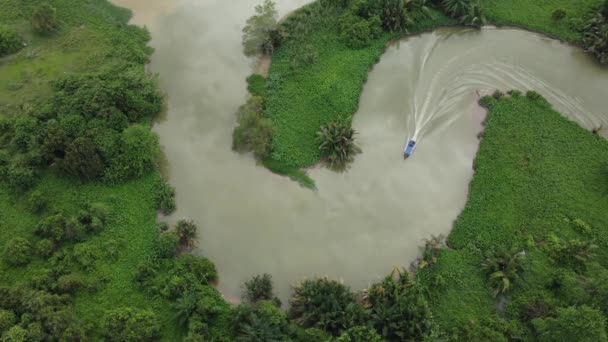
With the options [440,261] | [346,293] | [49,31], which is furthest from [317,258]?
[49,31]

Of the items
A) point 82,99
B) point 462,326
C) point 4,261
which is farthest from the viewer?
point 82,99

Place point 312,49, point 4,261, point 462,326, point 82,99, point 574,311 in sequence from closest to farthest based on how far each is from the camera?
point 574,311, point 462,326, point 4,261, point 82,99, point 312,49

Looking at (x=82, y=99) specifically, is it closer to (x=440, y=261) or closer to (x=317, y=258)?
(x=317, y=258)

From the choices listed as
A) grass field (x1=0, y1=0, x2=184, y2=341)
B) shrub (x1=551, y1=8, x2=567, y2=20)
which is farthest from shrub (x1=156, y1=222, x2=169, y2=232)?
shrub (x1=551, y1=8, x2=567, y2=20)

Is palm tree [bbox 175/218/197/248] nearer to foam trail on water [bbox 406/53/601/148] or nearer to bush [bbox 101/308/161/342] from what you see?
Result: bush [bbox 101/308/161/342]

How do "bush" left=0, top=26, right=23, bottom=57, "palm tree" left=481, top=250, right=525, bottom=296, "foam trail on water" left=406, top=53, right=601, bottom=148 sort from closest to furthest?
"palm tree" left=481, top=250, right=525, bottom=296 → "foam trail on water" left=406, top=53, right=601, bottom=148 → "bush" left=0, top=26, right=23, bottom=57

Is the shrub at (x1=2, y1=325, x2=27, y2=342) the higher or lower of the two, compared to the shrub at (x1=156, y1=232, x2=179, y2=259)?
lower

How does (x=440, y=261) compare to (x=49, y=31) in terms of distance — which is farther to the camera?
(x=49, y=31)

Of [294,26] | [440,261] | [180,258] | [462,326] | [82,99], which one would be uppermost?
[294,26]
